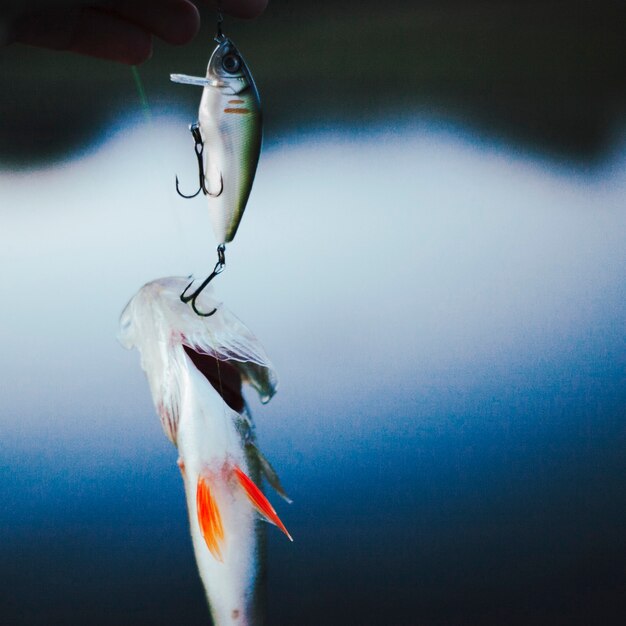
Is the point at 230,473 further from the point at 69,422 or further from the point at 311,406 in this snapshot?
the point at 69,422

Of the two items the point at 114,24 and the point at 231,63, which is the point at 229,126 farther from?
the point at 114,24

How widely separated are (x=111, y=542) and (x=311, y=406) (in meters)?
0.43

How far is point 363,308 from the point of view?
1.26 m

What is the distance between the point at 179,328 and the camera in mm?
910

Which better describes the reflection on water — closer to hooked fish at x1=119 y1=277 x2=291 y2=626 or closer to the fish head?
hooked fish at x1=119 y1=277 x2=291 y2=626

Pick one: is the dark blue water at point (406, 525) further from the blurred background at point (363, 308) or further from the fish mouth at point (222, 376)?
the fish mouth at point (222, 376)

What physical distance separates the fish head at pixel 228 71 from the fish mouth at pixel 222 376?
35cm

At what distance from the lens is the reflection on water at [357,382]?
1.24 m

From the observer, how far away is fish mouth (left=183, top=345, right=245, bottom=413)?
907 millimetres

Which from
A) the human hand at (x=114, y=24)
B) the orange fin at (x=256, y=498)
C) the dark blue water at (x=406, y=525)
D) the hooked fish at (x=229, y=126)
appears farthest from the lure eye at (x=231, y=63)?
the dark blue water at (x=406, y=525)

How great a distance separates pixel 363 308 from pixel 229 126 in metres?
0.62

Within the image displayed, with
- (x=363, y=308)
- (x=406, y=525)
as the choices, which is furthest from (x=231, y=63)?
(x=406, y=525)

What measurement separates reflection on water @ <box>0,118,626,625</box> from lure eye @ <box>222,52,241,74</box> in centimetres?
56

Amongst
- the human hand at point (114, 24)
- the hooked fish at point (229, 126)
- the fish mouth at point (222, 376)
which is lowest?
the fish mouth at point (222, 376)
